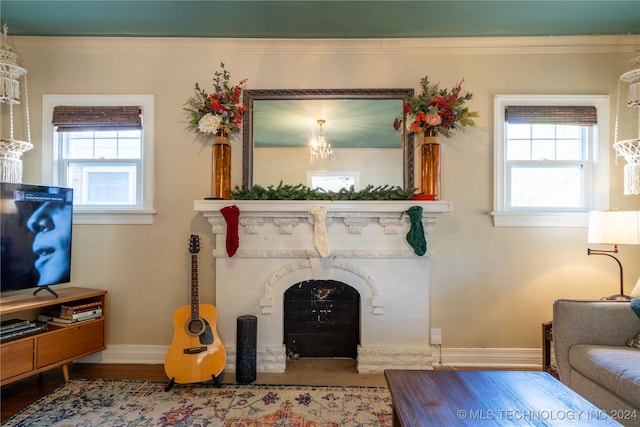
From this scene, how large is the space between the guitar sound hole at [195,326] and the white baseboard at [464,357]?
2.17 feet

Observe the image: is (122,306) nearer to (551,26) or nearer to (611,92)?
(551,26)

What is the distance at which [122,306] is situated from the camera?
276cm

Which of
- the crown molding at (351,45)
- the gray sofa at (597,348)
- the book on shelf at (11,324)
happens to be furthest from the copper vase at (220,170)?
the gray sofa at (597,348)

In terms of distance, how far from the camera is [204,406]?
2.06 m

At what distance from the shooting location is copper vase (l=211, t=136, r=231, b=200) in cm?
261

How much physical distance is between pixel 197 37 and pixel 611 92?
3585 millimetres

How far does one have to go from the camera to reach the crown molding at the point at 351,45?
8.82ft

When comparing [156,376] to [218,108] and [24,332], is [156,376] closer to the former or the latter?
[24,332]

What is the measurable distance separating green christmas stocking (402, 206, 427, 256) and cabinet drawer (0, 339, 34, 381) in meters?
2.75

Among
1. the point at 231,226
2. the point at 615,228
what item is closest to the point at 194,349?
the point at 231,226

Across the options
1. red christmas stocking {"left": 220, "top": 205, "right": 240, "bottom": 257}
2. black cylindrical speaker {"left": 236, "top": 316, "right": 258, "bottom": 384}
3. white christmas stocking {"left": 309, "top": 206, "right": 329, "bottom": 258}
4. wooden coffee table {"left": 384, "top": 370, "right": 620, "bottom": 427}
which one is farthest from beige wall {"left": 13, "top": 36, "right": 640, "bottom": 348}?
wooden coffee table {"left": 384, "top": 370, "right": 620, "bottom": 427}

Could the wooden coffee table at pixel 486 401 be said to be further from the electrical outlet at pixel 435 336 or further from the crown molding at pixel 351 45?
the crown molding at pixel 351 45

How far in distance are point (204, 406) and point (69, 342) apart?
3.81 ft

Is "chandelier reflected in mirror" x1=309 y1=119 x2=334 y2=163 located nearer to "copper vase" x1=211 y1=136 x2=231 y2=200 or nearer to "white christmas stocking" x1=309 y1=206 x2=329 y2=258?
"white christmas stocking" x1=309 y1=206 x2=329 y2=258
